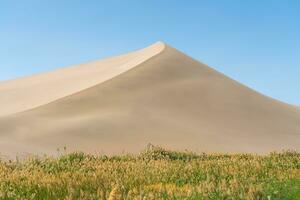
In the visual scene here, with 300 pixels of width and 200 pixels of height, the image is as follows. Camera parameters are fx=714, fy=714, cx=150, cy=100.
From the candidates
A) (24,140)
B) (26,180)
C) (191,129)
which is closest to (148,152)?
(26,180)

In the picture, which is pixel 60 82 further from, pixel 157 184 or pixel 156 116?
pixel 157 184

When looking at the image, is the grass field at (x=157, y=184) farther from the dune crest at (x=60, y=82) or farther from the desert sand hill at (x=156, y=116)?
the dune crest at (x=60, y=82)

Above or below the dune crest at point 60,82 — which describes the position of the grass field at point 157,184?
below

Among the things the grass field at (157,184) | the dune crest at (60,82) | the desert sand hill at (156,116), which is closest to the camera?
the grass field at (157,184)

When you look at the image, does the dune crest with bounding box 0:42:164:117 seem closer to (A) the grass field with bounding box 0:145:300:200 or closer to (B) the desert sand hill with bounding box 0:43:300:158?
(B) the desert sand hill with bounding box 0:43:300:158

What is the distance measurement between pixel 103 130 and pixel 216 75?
30147 mm

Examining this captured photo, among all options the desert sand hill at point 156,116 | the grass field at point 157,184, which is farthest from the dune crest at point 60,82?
the grass field at point 157,184

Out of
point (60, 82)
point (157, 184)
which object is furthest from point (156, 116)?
point (157, 184)

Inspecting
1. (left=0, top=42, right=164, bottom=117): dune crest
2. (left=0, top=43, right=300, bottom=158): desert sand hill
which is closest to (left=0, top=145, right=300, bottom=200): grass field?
(left=0, top=43, right=300, bottom=158): desert sand hill

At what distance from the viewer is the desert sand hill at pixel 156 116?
4819cm

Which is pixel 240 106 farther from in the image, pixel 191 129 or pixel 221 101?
pixel 191 129

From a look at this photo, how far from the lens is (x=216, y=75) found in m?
79.1

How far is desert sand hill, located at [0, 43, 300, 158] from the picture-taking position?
48.2 meters

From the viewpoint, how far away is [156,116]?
192 feet
